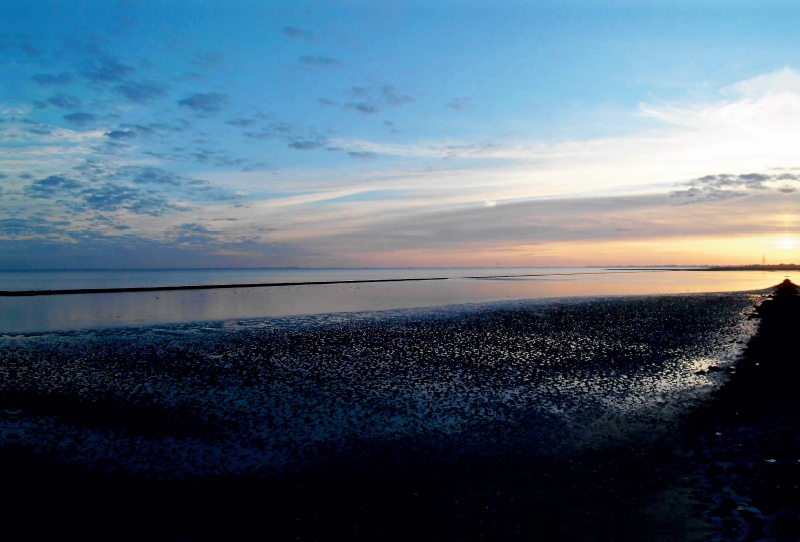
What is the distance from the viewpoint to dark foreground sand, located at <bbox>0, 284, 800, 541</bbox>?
9.13 m

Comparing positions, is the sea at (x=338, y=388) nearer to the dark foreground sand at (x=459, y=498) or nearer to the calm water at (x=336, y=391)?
the calm water at (x=336, y=391)

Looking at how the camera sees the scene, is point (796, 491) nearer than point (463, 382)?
Yes

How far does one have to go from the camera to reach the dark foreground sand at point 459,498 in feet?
30.0

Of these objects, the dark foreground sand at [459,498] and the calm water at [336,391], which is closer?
the dark foreground sand at [459,498]

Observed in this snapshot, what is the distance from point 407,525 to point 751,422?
451 inches

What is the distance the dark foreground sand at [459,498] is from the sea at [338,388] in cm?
83

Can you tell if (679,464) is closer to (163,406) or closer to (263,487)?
(263,487)

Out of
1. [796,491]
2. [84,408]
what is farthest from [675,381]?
[84,408]

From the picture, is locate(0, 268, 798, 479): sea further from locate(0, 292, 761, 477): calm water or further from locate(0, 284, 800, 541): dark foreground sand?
locate(0, 284, 800, 541): dark foreground sand

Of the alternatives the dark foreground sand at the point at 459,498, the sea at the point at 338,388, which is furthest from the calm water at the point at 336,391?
the dark foreground sand at the point at 459,498

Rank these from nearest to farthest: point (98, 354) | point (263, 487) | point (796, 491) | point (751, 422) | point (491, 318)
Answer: point (796, 491)
point (263, 487)
point (751, 422)
point (98, 354)
point (491, 318)

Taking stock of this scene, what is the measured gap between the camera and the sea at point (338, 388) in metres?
13.9

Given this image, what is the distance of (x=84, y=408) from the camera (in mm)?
17922

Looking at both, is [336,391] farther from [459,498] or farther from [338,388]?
[459,498]
